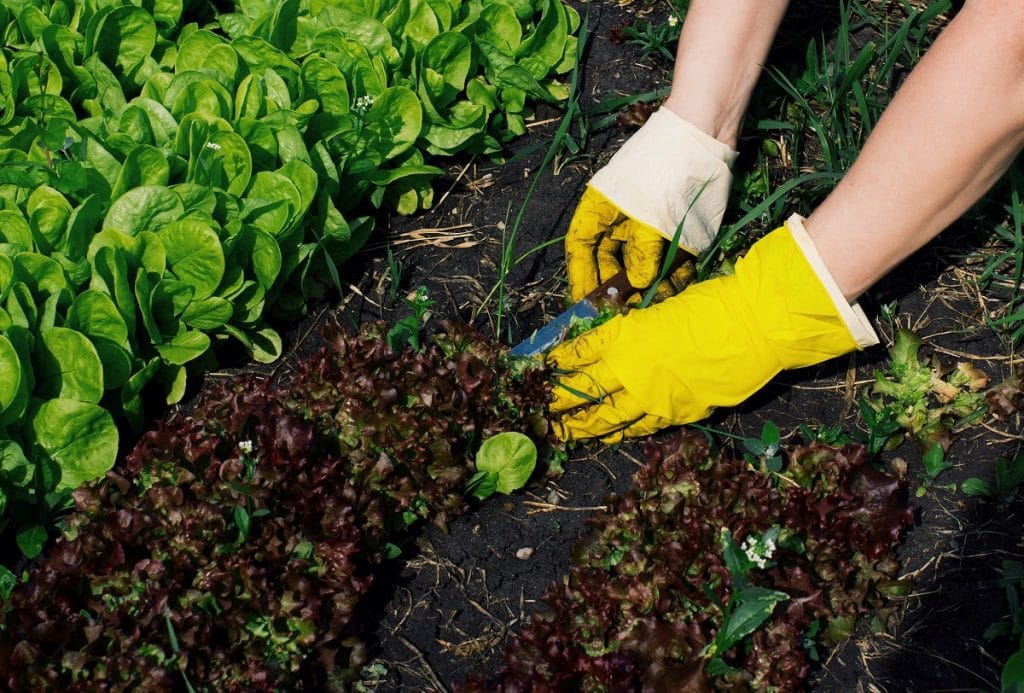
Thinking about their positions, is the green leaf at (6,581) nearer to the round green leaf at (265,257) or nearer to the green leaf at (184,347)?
the green leaf at (184,347)

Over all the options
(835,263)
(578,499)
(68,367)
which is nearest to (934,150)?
(835,263)

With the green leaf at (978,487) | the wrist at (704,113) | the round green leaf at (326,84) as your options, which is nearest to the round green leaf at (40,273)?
the round green leaf at (326,84)

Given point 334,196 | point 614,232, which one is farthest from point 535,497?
point 334,196

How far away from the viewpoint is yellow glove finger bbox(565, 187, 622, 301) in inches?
114

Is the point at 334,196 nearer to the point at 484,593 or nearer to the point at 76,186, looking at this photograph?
the point at 76,186

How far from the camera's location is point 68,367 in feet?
8.20

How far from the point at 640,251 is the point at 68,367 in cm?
148

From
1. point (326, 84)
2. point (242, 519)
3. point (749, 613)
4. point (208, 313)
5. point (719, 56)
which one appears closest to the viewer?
point (749, 613)

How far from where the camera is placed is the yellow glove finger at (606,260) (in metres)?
2.96

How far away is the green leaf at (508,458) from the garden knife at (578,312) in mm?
285

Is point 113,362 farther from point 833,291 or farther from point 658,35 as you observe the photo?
point 658,35

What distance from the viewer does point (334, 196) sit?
119 inches

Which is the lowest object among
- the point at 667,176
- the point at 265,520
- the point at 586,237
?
the point at 265,520

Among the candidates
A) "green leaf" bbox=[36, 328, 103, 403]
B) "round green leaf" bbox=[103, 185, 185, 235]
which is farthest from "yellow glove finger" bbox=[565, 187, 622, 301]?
"green leaf" bbox=[36, 328, 103, 403]
